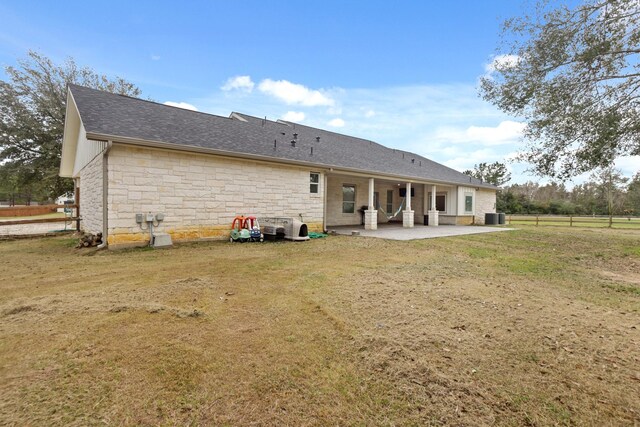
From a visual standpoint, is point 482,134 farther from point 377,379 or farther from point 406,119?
point 377,379

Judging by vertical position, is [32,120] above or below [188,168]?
above

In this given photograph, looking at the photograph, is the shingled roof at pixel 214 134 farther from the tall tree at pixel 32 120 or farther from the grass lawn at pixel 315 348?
the tall tree at pixel 32 120

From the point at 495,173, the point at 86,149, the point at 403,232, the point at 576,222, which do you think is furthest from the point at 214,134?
the point at 495,173

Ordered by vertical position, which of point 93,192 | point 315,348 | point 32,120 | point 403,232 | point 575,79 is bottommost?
point 315,348

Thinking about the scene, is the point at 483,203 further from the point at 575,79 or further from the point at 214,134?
the point at 214,134

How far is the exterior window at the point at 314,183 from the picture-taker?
11.9 m

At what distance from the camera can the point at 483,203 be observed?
66.2 feet

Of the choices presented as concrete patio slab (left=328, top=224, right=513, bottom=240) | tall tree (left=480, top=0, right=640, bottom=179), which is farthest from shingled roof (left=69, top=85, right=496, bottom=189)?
tall tree (left=480, top=0, right=640, bottom=179)

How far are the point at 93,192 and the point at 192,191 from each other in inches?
147

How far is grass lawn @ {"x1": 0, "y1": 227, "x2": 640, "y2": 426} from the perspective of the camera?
181 cm

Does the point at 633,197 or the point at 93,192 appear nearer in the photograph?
the point at 93,192

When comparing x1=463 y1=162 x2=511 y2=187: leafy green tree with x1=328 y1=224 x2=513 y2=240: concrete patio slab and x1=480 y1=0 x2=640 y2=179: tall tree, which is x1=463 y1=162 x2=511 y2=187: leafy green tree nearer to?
x1=328 y1=224 x2=513 y2=240: concrete patio slab

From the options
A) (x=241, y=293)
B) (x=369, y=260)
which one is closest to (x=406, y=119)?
(x=369, y=260)

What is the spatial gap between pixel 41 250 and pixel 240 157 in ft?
19.5
